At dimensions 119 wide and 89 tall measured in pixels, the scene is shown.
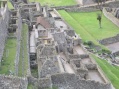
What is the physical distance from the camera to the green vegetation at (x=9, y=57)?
105 feet

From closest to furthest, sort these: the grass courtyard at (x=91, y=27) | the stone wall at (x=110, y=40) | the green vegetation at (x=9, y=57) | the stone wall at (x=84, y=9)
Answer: the green vegetation at (x=9, y=57) < the grass courtyard at (x=91, y=27) < the stone wall at (x=110, y=40) < the stone wall at (x=84, y=9)

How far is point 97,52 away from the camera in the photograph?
170ft

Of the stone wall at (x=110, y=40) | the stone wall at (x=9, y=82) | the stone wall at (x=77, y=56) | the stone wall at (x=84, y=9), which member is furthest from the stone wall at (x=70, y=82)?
the stone wall at (x=84, y=9)

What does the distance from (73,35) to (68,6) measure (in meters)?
28.8

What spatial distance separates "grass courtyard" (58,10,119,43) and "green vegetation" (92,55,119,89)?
10.9 m

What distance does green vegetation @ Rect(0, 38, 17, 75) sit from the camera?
3216cm

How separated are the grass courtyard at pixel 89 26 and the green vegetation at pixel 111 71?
35.8 feet

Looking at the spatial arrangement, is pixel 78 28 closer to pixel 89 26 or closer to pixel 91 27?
pixel 91 27

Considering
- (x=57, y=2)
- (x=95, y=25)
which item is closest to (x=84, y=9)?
(x=57, y=2)

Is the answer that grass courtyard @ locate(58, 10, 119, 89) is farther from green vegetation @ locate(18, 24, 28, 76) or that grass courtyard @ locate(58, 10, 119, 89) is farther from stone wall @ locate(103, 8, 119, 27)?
green vegetation @ locate(18, 24, 28, 76)

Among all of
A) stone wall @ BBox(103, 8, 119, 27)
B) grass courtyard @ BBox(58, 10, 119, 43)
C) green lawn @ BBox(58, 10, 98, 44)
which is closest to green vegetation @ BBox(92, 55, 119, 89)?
green lawn @ BBox(58, 10, 98, 44)

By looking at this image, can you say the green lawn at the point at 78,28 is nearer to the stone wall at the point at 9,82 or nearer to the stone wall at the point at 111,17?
the stone wall at the point at 111,17

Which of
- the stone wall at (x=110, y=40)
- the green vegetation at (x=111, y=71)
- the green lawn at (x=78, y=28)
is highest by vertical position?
the green vegetation at (x=111, y=71)

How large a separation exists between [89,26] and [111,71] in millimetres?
24211
